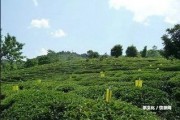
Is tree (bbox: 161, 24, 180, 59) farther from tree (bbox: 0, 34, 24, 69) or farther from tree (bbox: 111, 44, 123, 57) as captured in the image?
tree (bbox: 111, 44, 123, 57)

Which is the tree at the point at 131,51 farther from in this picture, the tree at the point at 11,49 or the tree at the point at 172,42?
the tree at the point at 11,49

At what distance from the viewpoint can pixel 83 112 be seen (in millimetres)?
15062

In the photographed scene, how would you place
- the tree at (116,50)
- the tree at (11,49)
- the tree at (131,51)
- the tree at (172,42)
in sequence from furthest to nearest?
the tree at (131,51)
the tree at (116,50)
the tree at (172,42)
the tree at (11,49)

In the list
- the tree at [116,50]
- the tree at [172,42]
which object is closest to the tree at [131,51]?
the tree at [116,50]

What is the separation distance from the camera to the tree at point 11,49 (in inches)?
1512

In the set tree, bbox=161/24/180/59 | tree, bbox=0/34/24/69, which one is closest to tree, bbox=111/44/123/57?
tree, bbox=161/24/180/59

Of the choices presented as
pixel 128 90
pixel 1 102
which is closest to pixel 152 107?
pixel 128 90

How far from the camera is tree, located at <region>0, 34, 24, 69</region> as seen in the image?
38.4m

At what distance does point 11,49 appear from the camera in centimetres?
3916

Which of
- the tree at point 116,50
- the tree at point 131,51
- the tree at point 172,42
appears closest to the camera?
the tree at point 172,42

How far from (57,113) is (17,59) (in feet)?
84.4

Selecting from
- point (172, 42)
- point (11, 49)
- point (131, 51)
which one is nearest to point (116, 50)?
point (131, 51)

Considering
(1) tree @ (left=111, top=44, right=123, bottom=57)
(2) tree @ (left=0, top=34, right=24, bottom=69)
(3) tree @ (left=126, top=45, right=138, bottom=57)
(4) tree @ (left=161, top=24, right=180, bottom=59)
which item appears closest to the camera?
(2) tree @ (left=0, top=34, right=24, bottom=69)

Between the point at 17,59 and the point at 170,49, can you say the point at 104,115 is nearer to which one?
the point at 17,59
